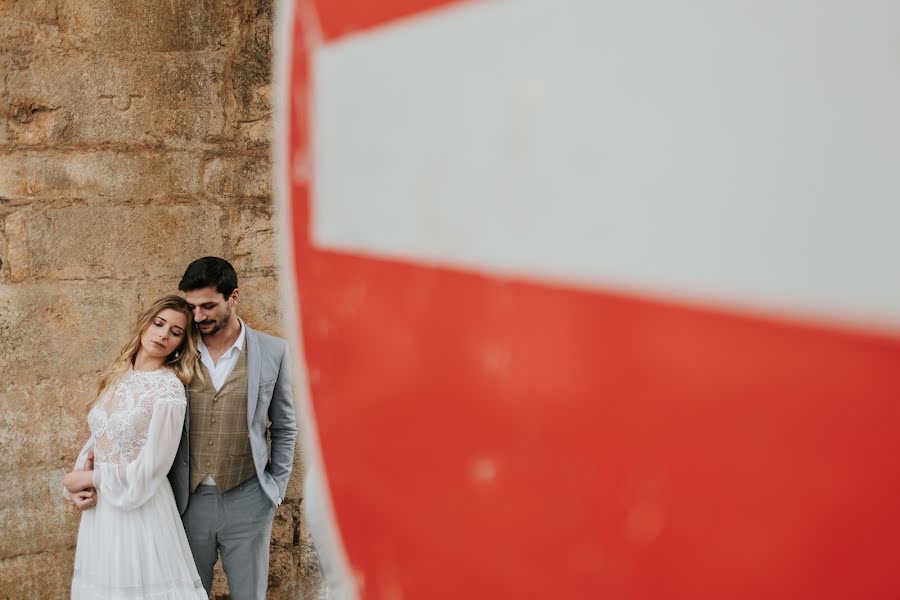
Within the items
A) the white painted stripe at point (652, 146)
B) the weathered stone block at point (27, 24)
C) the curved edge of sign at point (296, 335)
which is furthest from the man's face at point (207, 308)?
the white painted stripe at point (652, 146)

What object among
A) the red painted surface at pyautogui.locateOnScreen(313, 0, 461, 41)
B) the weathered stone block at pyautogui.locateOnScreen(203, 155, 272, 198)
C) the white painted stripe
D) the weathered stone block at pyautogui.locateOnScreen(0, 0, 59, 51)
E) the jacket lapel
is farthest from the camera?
the weathered stone block at pyautogui.locateOnScreen(203, 155, 272, 198)

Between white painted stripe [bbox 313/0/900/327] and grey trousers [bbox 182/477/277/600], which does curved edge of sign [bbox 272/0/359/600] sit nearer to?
white painted stripe [bbox 313/0/900/327]

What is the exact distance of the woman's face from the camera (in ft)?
6.82

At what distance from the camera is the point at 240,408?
6.94ft

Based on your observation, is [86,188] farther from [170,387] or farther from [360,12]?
[360,12]

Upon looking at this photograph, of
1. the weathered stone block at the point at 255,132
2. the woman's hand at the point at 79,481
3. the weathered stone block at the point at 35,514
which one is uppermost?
the weathered stone block at the point at 255,132

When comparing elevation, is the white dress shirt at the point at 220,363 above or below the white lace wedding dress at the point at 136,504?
above

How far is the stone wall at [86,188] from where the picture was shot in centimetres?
230

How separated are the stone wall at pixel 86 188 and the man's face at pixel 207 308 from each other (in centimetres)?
32

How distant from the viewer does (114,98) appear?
232 cm

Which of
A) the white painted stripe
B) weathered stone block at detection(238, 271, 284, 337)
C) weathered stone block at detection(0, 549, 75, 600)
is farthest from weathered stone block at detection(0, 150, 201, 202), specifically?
the white painted stripe

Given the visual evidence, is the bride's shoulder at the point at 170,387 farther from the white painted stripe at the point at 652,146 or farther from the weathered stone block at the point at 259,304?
the white painted stripe at the point at 652,146

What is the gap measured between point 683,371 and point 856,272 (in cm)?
6

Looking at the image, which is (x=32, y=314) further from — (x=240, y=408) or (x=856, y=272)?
(x=856, y=272)
